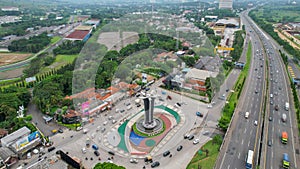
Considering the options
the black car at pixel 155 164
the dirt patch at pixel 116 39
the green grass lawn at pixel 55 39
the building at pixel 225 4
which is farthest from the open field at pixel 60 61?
the building at pixel 225 4

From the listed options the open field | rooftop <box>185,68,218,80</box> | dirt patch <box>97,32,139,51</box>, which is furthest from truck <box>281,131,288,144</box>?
the open field

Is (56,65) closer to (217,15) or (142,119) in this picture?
(142,119)

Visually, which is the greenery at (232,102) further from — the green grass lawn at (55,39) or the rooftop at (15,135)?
the green grass lawn at (55,39)

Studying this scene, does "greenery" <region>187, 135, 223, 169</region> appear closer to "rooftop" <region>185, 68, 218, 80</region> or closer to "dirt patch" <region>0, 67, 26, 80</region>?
"rooftop" <region>185, 68, 218, 80</region>

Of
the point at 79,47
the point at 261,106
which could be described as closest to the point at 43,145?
the point at 261,106

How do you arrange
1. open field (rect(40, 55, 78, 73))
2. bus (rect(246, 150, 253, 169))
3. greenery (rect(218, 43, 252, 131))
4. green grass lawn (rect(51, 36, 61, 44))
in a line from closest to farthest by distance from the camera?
bus (rect(246, 150, 253, 169))
greenery (rect(218, 43, 252, 131))
open field (rect(40, 55, 78, 73))
green grass lawn (rect(51, 36, 61, 44))
